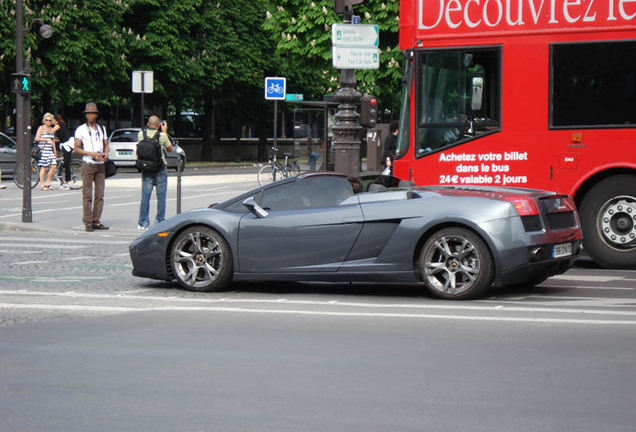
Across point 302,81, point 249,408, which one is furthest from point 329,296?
point 302,81

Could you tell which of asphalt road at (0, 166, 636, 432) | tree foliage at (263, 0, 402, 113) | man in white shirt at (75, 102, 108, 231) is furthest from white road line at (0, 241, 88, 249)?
tree foliage at (263, 0, 402, 113)

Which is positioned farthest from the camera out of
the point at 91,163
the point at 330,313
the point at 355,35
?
the point at 91,163

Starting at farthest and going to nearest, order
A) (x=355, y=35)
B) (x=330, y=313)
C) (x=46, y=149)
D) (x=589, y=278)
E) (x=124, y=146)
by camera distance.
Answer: (x=124, y=146) → (x=46, y=149) → (x=355, y=35) → (x=589, y=278) → (x=330, y=313)

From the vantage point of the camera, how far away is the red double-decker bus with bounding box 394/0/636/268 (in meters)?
12.8

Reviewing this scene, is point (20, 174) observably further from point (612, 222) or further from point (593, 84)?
point (612, 222)

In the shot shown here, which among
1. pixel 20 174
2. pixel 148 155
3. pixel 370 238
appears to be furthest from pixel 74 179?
pixel 370 238

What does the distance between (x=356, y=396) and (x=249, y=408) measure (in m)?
0.60

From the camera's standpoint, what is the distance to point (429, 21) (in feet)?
45.0

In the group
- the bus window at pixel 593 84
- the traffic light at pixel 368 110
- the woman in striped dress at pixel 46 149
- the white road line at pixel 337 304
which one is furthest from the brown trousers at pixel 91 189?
the woman in striped dress at pixel 46 149

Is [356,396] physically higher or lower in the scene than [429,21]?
lower

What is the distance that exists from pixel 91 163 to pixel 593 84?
8097 mm

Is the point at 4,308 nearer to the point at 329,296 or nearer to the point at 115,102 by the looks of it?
the point at 329,296

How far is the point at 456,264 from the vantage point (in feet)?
32.3

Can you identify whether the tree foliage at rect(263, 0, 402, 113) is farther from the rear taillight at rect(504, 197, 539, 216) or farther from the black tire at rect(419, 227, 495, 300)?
the black tire at rect(419, 227, 495, 300)
